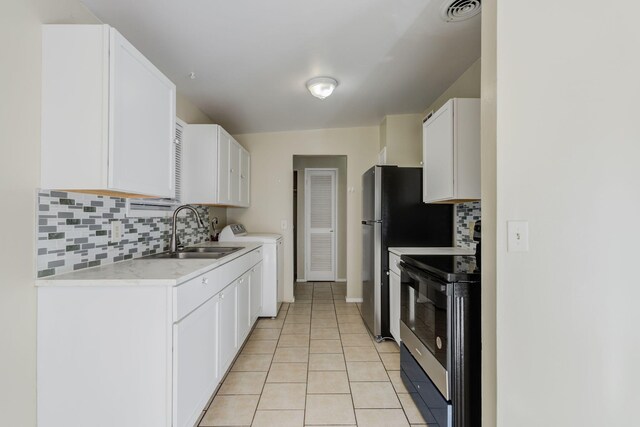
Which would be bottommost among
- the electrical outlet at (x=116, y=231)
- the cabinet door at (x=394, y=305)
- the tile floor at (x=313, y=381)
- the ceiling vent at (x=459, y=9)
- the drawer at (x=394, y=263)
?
the tile floor at (x=313, y=381)

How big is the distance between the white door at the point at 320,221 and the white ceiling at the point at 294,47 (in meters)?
2.34

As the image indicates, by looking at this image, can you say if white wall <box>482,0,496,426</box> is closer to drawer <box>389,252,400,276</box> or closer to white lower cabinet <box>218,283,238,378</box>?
drawer <box>389,252,400,276</box>

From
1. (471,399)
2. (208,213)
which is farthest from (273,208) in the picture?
(471,399)

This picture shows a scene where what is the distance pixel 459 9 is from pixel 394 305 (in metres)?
2.26

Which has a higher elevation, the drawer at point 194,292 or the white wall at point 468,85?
the white wall at point 468,85

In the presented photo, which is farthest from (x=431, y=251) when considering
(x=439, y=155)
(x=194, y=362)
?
(x=194, y=362)

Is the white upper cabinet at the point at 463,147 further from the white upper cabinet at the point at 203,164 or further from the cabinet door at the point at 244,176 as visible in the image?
the cabinet door at the point at 244,176

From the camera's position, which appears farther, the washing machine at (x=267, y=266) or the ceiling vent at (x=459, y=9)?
the washing machine at (x=267, y=266)

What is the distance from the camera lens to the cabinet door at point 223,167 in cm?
296

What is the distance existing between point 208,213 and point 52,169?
2.23m

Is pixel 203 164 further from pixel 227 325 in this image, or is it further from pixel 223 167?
pixel 227 325

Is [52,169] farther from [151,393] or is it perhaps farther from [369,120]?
[369,120]
